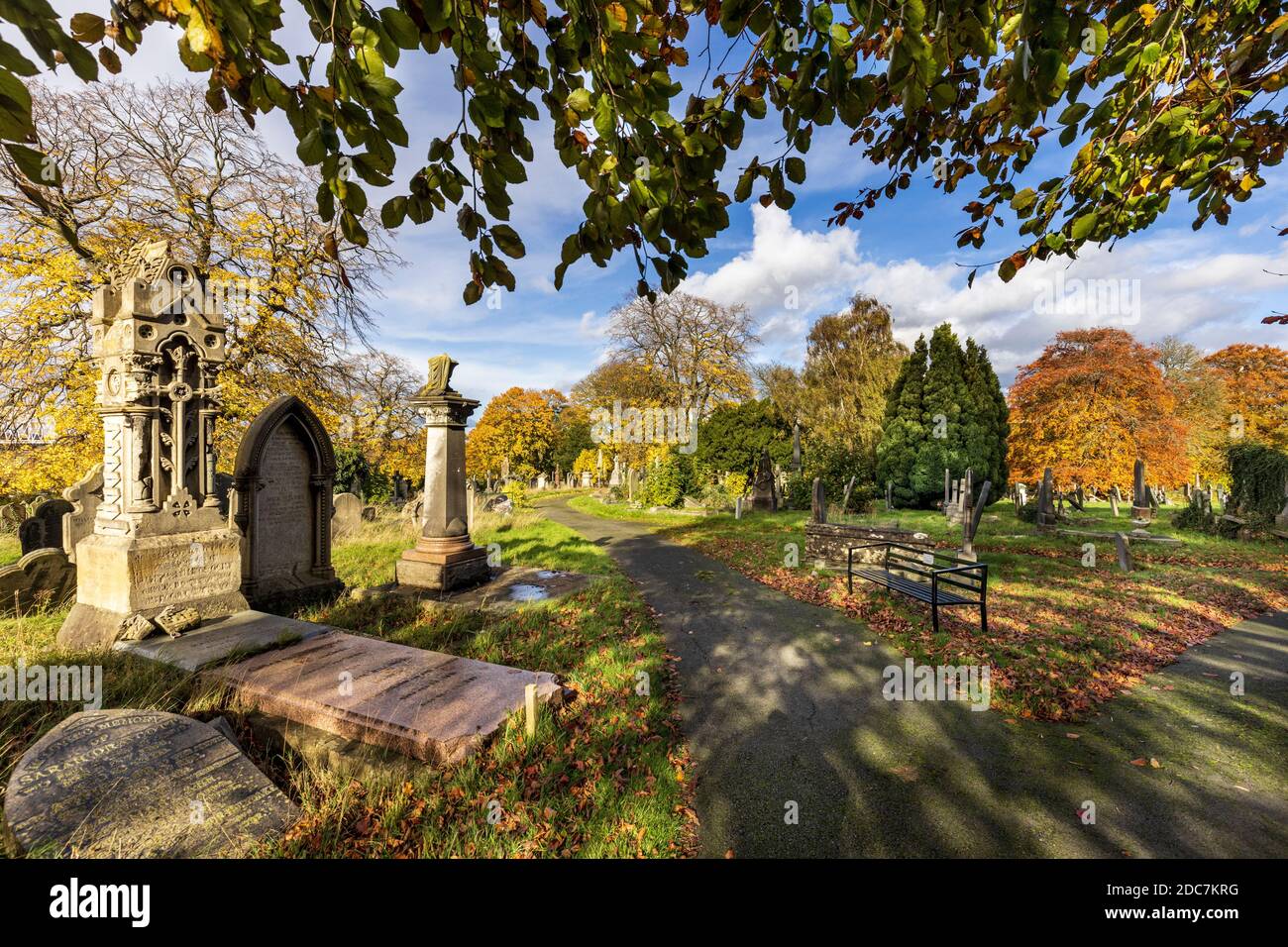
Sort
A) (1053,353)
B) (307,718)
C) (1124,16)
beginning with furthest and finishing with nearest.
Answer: (1053,353) → (307,718) → (1124,16)

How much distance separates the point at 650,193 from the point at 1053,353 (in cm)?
2411

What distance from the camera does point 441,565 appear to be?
8047 millimetres

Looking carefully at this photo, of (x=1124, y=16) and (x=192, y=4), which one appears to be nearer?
(x=192, y=4)

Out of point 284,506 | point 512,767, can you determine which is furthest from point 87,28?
point 284,506

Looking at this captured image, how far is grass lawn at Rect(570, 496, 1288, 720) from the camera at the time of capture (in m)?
5.19

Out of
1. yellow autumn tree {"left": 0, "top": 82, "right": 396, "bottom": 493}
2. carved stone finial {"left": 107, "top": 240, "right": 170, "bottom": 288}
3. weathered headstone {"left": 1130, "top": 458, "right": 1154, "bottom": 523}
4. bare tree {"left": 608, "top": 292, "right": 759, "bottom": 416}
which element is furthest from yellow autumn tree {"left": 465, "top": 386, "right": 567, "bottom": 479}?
weathered headstone {"left": 1130, "top": 458, "right": 1154, "bottom": 523}

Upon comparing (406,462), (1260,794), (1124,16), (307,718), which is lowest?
(1260,794)

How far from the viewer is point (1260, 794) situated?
130 inches

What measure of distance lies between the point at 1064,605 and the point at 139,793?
417 inches

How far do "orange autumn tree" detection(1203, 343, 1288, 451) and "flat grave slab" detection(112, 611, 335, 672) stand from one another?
44.1 m

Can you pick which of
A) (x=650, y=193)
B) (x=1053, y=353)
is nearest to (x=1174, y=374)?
(x=1053, y=353)

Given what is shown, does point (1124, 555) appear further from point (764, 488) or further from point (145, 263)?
point (145, 263)

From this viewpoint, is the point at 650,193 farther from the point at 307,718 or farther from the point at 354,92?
the point at 307,718
